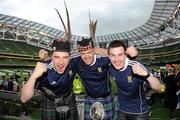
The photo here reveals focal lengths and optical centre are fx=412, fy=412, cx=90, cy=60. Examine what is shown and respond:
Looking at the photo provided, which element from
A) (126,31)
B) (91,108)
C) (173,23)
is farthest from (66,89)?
(126,31)

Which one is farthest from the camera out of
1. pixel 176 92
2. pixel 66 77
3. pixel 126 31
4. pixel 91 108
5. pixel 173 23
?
pixel 126 31

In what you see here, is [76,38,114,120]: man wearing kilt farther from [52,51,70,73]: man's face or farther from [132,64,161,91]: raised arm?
[132,64,161,91]: raised arm

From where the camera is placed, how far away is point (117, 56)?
6508 millimetres

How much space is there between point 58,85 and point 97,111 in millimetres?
930

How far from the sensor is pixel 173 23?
4557 inches

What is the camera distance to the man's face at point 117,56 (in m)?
6.50

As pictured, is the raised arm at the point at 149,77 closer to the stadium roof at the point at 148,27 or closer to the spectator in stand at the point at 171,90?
the spectator in stand at the point at 171,90

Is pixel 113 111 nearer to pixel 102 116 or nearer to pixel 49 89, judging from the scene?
pixel 102 116

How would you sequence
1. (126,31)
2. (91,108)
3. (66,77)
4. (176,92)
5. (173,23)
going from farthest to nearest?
(126,31)
(173,23)
(176,92)
(91,108)
(66,77)

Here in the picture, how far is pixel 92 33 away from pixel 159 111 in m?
9.76

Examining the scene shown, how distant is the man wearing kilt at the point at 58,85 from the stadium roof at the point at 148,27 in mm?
101496

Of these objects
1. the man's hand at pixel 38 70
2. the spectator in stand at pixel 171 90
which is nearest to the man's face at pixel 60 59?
the man's hand at pixel 38 70

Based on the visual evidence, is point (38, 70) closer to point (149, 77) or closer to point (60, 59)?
point (60, 59)

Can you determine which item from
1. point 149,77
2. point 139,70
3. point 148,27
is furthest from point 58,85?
point 148,27
